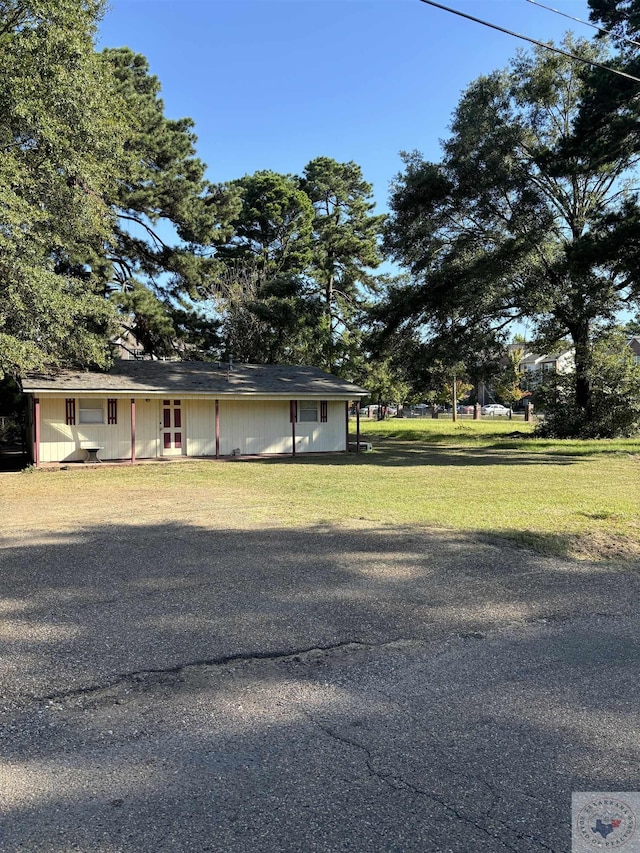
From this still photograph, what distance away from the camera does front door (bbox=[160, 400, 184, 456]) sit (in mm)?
20625

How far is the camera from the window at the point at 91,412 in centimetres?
1919

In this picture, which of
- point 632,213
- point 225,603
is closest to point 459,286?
point 632,213

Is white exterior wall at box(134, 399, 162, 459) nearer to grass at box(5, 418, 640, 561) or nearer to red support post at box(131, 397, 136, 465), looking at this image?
red support post at box(131, 397, 136, 465)

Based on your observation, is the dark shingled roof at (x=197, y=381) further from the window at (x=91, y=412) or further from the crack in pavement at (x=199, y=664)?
the crack in pavement at (x=199, y=664)

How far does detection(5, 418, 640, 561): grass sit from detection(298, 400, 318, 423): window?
8.01ft

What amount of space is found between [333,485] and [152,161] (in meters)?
18.3

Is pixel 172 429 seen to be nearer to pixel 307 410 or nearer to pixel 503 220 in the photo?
pixel 307 410

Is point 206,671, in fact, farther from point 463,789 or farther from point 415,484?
point 415,484

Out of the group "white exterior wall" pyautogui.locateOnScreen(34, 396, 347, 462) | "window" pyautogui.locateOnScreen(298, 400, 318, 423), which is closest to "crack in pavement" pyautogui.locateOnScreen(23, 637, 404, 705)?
"white exterior wall" pyautogui.locateOnScreen(34, 396, 347, 462)

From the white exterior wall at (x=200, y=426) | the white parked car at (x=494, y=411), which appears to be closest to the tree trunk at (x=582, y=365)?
the white exterior wall at (x=200, y=426)

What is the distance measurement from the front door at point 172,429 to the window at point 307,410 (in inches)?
176

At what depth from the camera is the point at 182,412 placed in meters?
20.9

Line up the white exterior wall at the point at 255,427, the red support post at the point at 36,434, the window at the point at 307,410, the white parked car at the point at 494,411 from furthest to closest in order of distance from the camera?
the white parked car at the point at 494,411 → the window at the point at 307,410 → the white exterior wall at the point at 255,427 → the red support post at the point at 36,434

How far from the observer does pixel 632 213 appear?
17.7m
